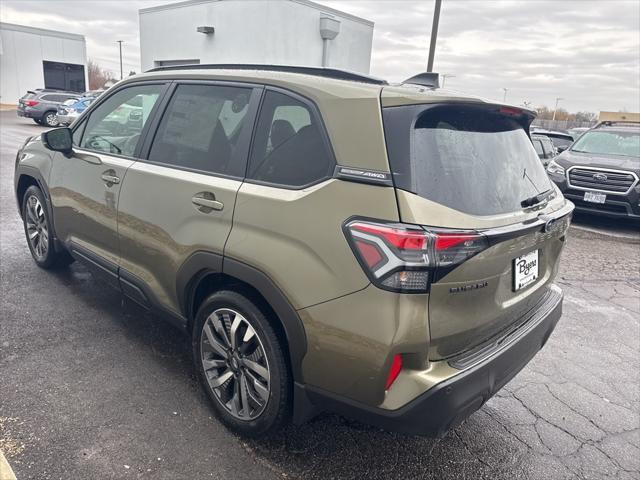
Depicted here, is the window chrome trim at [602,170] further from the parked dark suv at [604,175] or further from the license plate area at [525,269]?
Result: the license plate area at [525,269]

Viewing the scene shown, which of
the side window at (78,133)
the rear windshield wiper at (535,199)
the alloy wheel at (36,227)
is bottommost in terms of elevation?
the alloy wheel at (36,227)

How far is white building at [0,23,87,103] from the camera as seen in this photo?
36500 mm

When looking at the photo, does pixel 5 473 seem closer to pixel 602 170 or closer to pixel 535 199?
pixel 535 199

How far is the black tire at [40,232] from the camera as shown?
4.34m

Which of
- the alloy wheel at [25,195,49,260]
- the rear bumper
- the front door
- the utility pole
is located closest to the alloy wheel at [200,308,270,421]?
the rear bumper

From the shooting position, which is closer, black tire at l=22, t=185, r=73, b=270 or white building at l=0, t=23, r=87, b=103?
black tire at l=22, t=185, r=73, b=270

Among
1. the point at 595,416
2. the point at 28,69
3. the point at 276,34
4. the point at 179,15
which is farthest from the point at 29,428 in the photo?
the point at 28,69

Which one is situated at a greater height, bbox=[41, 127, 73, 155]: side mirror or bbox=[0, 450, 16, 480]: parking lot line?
bbox=[41, 127, 73, 155]: side mirror

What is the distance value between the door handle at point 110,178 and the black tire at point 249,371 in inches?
47.2

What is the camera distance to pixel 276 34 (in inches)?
587

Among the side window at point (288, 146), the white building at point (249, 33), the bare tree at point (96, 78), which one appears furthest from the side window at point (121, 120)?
the bare tree at point (96, 78)

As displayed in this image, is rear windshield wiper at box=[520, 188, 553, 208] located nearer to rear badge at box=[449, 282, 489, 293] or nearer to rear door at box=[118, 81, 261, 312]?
rear badge at box=[449, 282, 489, 293]

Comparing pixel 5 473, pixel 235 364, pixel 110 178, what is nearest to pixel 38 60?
pixel 110 178

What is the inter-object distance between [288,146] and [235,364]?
1.14 m
